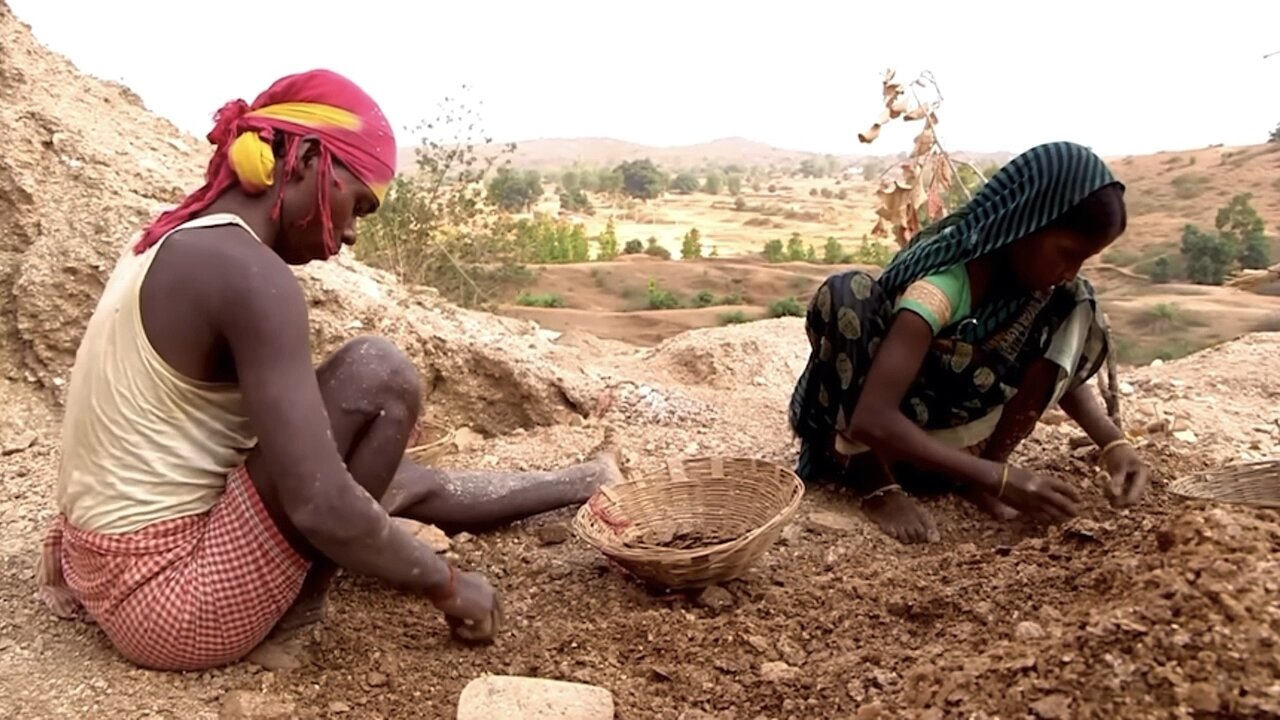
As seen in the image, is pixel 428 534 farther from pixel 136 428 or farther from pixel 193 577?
pixel 136 428

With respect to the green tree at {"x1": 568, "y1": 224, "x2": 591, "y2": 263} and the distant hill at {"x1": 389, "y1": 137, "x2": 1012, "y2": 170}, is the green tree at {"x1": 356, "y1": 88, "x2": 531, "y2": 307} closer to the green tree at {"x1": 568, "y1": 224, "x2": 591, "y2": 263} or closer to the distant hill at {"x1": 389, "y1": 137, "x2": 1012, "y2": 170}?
the green tree at {"x1": 568, "y1": 224, "x2": 591, "y2": 263}

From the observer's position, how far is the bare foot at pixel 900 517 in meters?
2.95

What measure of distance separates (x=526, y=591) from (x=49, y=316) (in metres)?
2.01

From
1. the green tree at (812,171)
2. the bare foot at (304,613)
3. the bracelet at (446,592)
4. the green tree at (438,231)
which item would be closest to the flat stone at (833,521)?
the bracelet at (446,592)

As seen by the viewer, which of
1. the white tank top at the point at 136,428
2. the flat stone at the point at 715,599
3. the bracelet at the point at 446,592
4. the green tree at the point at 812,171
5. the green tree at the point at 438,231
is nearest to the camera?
the white tank top at the point at 136,428

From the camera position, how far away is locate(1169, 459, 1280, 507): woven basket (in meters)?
2.32

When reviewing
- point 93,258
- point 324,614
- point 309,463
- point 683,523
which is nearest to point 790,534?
point 683,523

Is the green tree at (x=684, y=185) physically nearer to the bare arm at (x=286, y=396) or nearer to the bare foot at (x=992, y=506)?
the bare foot at (x=992, y=506)

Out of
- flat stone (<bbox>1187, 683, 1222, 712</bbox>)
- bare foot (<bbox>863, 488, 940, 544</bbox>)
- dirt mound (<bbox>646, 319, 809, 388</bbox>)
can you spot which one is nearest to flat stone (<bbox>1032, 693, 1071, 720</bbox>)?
flat stone (<bbox>1187, 683, 1222, 712</bbox>)

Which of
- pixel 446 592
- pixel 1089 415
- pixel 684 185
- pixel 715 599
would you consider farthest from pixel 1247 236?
pixel 684 185

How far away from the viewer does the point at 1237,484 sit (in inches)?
93.7

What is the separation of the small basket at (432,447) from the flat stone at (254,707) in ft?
3.33

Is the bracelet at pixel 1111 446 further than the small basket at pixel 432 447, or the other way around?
the small basket at pixel 432 447

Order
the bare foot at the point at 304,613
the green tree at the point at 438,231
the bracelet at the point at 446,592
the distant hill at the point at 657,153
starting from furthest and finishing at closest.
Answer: the distant hill at the point at 657,153
the green tree at the point at 438,231
the bare foot at the point at 304,613
the bracelet at the point at 446,592
